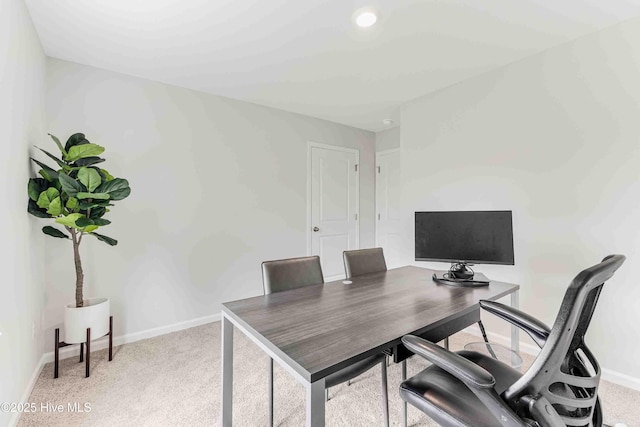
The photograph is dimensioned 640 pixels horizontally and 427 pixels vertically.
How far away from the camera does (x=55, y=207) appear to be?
186cm

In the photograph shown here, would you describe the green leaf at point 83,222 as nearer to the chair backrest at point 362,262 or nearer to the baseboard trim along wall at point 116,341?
the baseboard trim along wall at point 116,341

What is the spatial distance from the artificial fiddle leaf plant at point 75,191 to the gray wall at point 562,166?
292 cm

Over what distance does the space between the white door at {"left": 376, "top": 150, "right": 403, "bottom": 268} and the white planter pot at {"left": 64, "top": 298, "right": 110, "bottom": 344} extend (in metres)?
3.30

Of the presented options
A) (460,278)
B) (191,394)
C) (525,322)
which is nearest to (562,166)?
(460,278)

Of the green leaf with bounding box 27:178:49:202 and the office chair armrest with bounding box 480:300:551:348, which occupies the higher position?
the green leaf with bounding box 27:178:49:202

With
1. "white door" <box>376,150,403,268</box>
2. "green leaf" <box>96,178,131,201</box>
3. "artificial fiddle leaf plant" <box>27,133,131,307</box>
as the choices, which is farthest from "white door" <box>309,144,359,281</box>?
"artificial fiddle leaf plant" <box>27,133,131,307</box>

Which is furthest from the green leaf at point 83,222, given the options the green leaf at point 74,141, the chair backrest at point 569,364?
the chair backrest at point 569,364

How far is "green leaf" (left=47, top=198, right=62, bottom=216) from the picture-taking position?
1.86m

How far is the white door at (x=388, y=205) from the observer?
13.5ft

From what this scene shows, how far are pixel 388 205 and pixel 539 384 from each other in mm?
3549

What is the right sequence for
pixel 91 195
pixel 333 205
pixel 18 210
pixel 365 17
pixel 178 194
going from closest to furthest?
pixel 18 210
pixel 365 17
pixel 91 195
pixel 178 194
pixel 333 205

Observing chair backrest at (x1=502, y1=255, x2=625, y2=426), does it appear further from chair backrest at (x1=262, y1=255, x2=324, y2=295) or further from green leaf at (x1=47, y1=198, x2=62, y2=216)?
green leaf at (x1=47, y1=198, x2=62, y2=216)

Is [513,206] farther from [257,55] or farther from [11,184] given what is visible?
[11,184]

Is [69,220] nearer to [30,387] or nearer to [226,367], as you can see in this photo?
[30,387]
